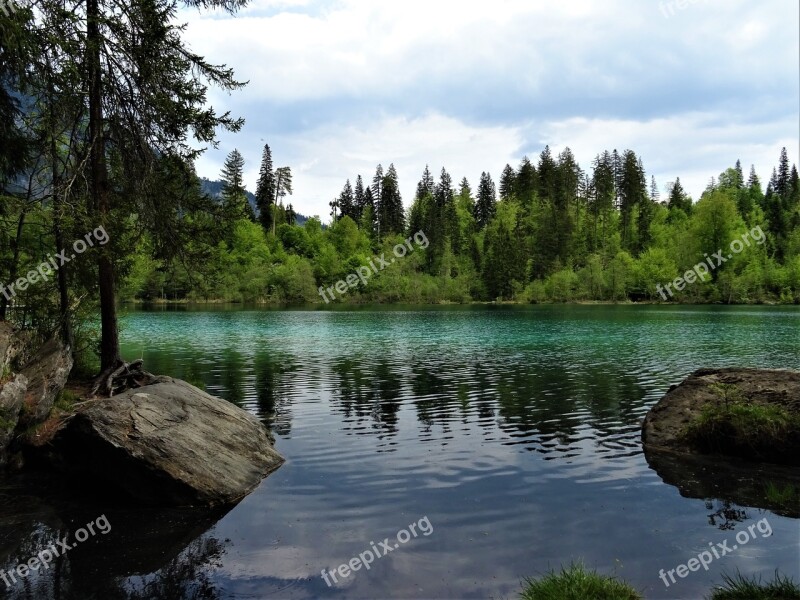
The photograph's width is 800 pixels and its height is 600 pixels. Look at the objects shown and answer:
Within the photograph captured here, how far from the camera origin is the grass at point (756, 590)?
21.3 feet

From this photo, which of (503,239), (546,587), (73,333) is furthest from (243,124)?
(503,239)

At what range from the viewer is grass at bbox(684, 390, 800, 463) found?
42.3 feet

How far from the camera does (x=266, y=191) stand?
16588 cm

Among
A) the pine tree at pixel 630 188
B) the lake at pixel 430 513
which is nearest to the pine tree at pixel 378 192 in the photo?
the pine tree at pixel 630 188

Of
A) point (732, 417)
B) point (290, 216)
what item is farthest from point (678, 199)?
point (732, 417)

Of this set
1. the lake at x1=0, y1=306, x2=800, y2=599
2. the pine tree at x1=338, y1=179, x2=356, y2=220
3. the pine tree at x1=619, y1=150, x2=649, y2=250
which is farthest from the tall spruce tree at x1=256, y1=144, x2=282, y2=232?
the lake at x1=0, y1=306, x2=800, y2=599

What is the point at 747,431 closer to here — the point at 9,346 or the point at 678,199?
the point at 9,346

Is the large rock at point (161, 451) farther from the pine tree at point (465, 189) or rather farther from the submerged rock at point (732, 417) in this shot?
the pine tree at point (465, 189)

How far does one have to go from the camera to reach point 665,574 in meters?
7.94

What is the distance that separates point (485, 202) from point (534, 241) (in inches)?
1408

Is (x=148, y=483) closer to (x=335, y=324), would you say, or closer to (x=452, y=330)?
(x=452, y=330)

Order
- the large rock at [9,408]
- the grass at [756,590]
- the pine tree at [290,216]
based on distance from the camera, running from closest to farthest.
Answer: the grass at [756,590]
the large rock at [9,408]
the pine tree at [290,216]

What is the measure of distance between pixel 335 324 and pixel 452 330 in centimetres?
1579

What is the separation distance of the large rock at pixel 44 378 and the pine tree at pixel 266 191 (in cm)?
15395
